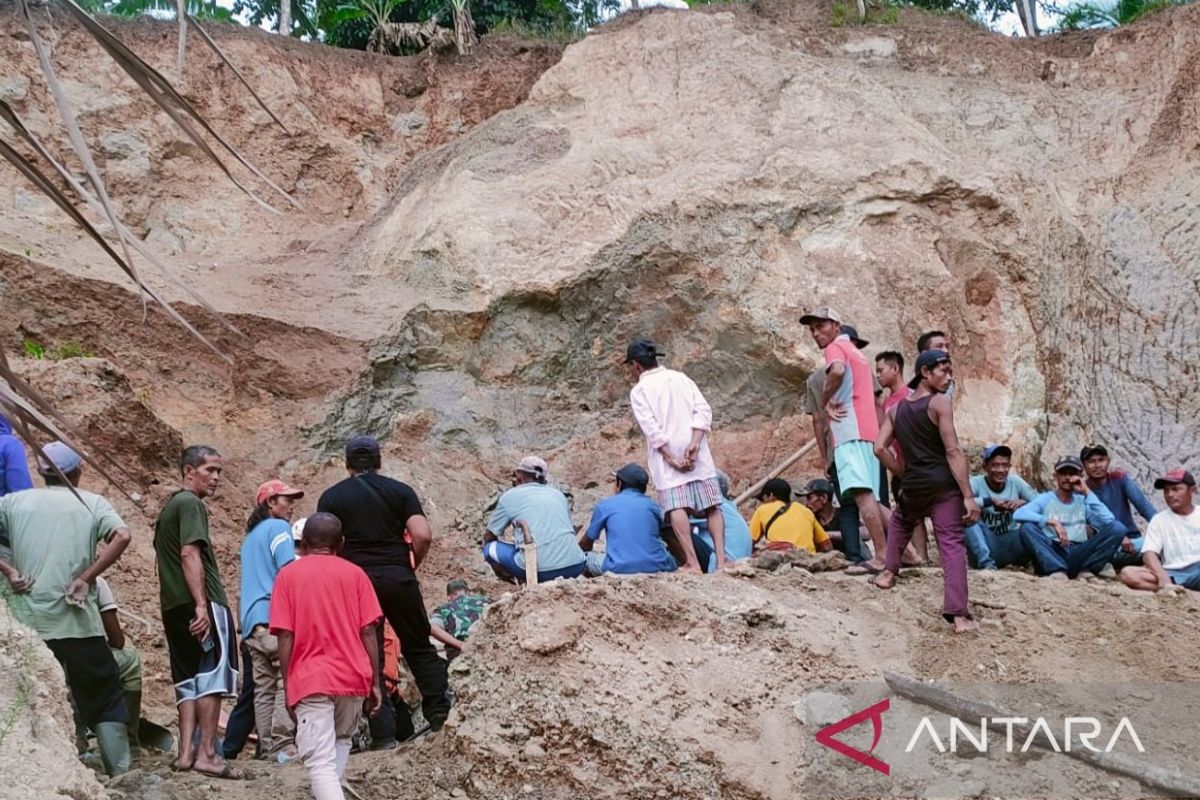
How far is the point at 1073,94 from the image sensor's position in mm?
17109

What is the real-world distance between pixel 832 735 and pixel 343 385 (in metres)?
8.18

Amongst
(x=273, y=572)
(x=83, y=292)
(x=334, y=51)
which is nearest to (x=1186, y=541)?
(x=273, y=572)

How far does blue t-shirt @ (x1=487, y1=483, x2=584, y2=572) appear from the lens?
7.87 meters

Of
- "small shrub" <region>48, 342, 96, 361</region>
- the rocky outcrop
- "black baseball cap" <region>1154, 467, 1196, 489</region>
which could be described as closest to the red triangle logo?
"black baseball cap" <region>1154, 467, 1196, 489</region>

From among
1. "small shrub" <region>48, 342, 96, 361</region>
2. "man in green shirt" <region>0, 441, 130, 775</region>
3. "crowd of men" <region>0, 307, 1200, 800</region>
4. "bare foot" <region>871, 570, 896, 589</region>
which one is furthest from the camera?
"small shrub" <region>48, 342, 96, 361</region>

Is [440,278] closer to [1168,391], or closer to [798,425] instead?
[798,425]

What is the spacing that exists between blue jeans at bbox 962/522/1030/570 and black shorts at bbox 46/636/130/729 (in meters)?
5.39

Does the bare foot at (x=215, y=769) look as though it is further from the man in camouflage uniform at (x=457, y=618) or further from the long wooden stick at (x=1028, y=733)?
the long wooden stick at (x=1028, y=733)

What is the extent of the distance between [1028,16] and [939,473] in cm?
1597

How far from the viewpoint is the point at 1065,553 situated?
8.80 meters

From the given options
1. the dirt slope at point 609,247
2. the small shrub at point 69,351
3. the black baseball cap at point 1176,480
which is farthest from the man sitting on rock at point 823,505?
the small shrub at point 69,351

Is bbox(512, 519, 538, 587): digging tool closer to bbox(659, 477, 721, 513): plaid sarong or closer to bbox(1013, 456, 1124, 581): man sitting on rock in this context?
bbox(659, 477, 721, 513): plaid sarong

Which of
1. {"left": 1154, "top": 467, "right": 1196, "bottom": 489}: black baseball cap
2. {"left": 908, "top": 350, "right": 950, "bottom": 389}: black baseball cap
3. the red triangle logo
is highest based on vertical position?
{"left": 908, "top": 350, "right": 950, "bottom": 389}: black baseball cap

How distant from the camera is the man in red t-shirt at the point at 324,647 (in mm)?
5688
